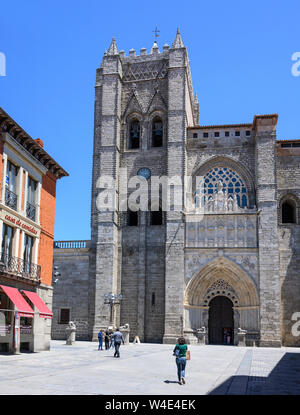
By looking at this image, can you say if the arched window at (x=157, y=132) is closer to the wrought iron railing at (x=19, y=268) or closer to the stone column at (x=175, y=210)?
the stone column at (x=175, y=210)

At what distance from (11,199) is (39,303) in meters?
4.21

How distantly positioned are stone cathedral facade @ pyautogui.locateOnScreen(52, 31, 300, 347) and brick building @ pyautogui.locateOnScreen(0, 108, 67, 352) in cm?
1108

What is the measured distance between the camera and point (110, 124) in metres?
34.2

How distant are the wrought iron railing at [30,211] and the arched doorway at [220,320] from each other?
52.2 feet

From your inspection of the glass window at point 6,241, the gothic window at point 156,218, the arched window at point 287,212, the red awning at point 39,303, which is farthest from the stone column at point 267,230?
the glass window at point 6,241

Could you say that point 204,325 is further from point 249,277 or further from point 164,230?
point 164,230

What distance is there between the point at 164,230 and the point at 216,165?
5658mm

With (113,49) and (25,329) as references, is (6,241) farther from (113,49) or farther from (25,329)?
(113,49)

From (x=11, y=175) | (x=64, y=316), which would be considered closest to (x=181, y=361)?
(x=11, y=175)

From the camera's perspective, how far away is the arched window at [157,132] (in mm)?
35625

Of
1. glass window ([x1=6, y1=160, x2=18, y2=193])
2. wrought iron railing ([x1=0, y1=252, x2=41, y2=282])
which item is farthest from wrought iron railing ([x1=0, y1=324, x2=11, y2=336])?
glass window ([x1=6, y1=160, x2=18, y2=193])

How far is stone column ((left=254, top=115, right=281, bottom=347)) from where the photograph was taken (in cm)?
2941

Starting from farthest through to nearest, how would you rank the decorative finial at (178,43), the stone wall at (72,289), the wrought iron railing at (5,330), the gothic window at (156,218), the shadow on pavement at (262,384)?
1. the decorative finial at (178,43)
2. the gothic window at (156,218)
3. the stone wall at (72,289)
4. the wrought iron railing at (5,330)
5. the shadow on pavement at (262,384)
